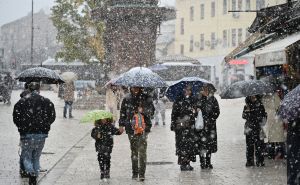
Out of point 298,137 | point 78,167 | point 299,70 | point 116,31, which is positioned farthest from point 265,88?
point 116,31

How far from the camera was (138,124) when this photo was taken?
10398 mm

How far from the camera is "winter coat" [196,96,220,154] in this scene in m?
11.9

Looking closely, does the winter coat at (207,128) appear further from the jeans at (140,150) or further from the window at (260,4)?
the window at (260,4)

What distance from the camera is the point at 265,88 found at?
11.8 m

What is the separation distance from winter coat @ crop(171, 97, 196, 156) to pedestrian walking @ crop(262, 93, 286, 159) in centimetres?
155

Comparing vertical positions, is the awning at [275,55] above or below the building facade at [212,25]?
below

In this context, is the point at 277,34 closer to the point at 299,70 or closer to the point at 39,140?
the point at 299,70

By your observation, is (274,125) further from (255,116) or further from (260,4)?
Answer: (260,4)

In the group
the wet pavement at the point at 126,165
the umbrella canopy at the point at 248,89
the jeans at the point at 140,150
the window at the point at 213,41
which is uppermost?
the window at the point at 213,41

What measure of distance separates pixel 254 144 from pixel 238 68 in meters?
53.3

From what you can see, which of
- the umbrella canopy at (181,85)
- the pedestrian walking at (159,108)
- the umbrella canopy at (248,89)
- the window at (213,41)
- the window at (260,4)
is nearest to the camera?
the umbrella canopy at (248,89)

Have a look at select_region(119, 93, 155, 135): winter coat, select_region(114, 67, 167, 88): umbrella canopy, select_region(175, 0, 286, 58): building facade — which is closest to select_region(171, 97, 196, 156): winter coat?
select_region(114, 67, 167, 88): umbrella canopy

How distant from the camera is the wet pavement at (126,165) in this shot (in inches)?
411

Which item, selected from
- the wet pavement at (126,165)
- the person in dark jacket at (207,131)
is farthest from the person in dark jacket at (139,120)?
the person in dark jacket at (207,131)
